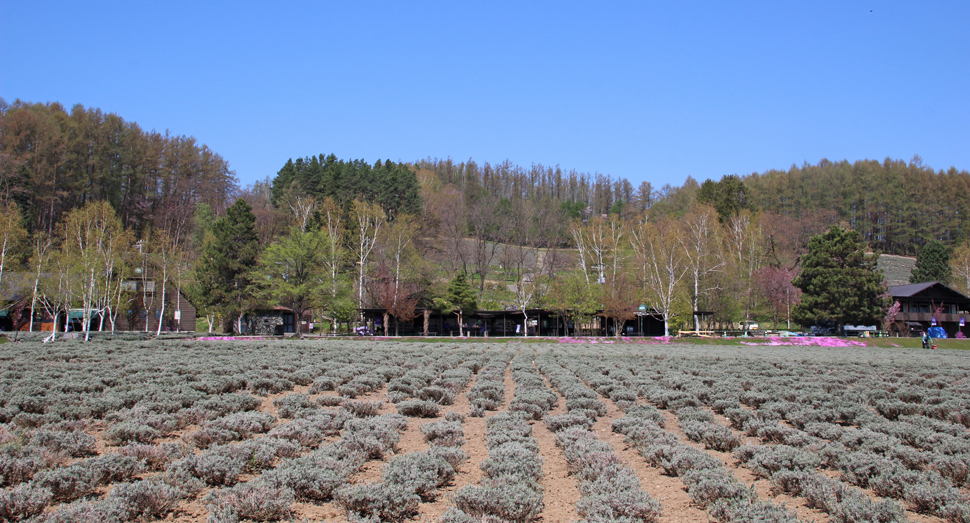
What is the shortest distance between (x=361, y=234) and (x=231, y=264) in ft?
39.7

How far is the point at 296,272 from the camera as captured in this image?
46875 millimetres

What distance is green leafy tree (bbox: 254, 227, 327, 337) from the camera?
4584 centimetres

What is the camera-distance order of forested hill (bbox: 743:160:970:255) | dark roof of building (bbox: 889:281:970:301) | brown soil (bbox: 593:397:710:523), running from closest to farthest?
brown soil (bbox: 593:397:710:523)
dark roof of building (bbox: 889:281:970:301)
forested hill (bbox: 743:160:970:255)

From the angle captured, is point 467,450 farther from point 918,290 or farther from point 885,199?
point 885,199

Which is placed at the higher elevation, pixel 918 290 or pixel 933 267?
pixel 933 267

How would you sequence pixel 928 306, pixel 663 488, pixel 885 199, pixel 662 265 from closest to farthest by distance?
pixel 663 488
pixel 662 265
pixel 928 306
pixel 885 199

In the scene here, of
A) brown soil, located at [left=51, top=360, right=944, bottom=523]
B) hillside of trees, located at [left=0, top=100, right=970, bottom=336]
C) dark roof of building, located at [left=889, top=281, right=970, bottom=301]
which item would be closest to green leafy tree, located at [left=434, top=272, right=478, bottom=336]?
hillside of trees, located at [left=0, top=100, right=970, bottom=336]

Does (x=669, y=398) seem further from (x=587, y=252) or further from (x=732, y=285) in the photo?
(x=587, y=252)

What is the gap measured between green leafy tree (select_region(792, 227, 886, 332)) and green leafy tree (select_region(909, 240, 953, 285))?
927 inches

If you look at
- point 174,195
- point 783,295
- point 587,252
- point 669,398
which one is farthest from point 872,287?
point 174,195

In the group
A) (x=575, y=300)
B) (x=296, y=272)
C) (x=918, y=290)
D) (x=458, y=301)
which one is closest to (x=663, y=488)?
(x=575, y=300)

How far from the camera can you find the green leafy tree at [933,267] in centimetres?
6650

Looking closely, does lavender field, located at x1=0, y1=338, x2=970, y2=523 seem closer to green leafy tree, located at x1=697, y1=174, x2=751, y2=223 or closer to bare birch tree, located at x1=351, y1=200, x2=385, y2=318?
bare birch tree, located at x1=351, y1=200, x2=385, y2=318

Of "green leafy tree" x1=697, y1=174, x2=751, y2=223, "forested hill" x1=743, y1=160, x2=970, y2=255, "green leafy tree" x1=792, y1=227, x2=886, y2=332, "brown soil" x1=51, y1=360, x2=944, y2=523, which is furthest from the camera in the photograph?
"forested hill" x1=743, y1=160, x2=970, y2=255
